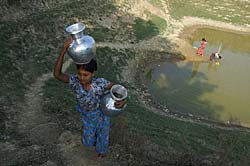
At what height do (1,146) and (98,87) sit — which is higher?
(98,87)

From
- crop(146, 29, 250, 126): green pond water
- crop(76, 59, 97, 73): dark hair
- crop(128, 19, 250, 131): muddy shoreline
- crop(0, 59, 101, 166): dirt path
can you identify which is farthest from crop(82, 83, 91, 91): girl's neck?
crop(146, 29, 250, 126): green pond water

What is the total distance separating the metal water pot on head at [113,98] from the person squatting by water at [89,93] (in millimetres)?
89

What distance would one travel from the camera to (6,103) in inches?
381

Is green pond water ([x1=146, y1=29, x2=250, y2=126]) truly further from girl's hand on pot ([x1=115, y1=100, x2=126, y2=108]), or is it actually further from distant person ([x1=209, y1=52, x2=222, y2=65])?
girl's hand on pot ([x1=115, y1=100, x2=126, y2=108])

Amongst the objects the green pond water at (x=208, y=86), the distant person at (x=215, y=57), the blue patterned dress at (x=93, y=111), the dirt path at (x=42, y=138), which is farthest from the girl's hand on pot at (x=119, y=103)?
the distant person at (x=215, y=57)

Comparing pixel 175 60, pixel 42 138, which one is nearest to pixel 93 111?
pixel 42 138

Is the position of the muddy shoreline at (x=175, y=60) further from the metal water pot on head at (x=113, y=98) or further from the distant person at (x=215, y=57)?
the metal water pot on head at (x=113, y=98)

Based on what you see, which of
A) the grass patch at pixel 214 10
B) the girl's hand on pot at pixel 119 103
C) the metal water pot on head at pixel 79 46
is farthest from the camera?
the grass patch at pixel 214 10

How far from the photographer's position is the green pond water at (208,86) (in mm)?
14195

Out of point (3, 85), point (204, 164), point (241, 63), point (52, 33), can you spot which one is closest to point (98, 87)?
point (204, 164)

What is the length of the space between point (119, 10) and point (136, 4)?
1.94m

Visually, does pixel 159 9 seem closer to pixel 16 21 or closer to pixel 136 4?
pixel 136 4

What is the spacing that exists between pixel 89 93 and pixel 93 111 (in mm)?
378

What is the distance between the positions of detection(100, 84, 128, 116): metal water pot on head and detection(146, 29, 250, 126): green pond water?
8.17 m
